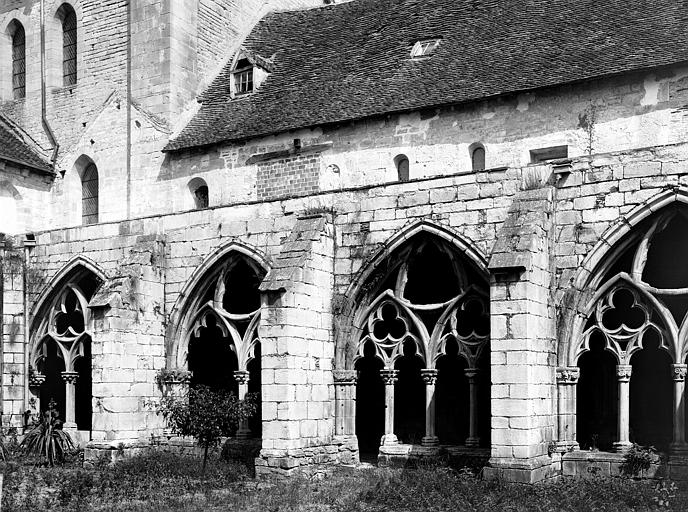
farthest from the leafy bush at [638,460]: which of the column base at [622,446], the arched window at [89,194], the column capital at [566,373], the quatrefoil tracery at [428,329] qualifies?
the arched window at [89,194]

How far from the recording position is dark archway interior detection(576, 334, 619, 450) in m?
16.0

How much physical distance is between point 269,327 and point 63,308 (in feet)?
20.1

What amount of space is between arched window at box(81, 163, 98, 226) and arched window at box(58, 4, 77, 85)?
2.58m

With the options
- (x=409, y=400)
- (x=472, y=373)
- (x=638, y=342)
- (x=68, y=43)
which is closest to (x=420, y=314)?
(x=472, y=373)

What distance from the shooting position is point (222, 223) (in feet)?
51.7

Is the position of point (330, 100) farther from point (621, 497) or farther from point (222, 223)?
point (621, 497)

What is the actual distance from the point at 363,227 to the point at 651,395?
243 inches

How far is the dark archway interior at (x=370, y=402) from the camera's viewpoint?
707 inches

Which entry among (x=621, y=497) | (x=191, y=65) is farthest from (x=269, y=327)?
(x=191, y=65)

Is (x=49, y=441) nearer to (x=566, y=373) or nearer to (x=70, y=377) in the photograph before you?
(x=70, y=377)

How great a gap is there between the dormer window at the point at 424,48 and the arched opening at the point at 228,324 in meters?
5.72

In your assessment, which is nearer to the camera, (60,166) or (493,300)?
(493,300)

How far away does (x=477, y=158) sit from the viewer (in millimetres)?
17344

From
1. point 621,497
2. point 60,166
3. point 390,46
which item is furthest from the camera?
point 60,166
